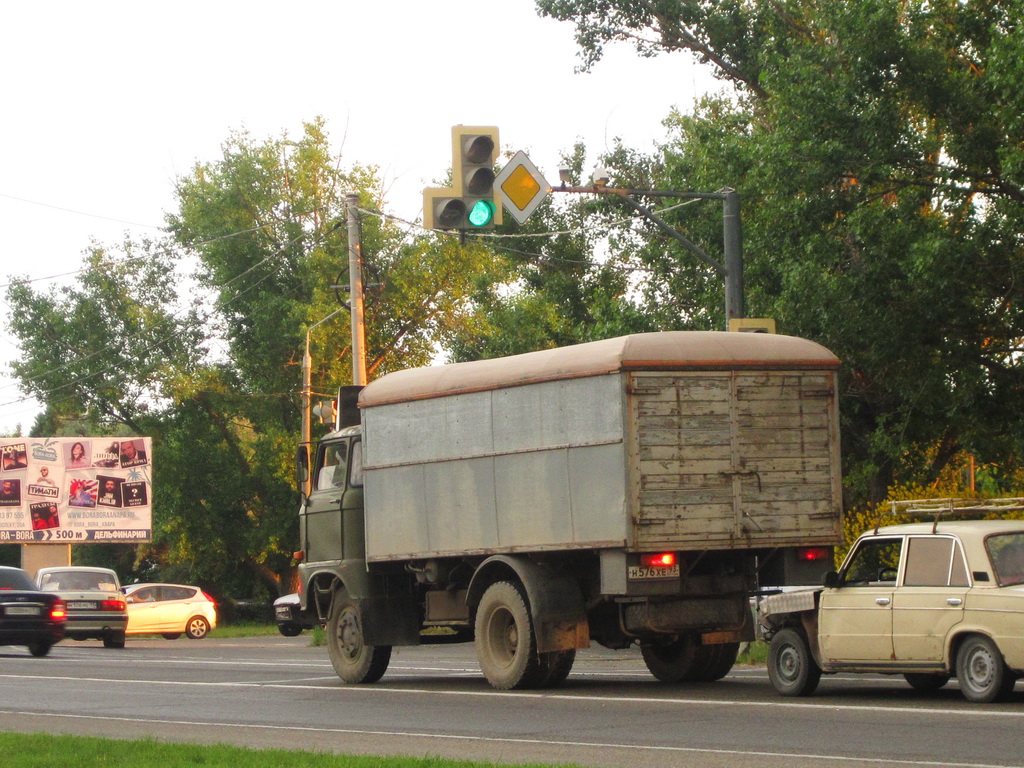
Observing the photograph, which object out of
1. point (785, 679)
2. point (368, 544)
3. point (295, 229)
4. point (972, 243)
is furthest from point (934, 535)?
point (295, 229)

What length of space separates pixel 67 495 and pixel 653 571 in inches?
1575

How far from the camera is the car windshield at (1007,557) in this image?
1224 centimetres

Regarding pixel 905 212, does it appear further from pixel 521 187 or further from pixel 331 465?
pixel 331 465

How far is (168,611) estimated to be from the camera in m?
40.9

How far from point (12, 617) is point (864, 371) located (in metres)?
14.4

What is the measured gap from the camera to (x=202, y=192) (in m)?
51.9

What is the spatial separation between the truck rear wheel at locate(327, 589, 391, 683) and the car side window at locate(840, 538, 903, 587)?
568 cm

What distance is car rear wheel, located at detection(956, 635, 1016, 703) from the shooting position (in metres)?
12.0

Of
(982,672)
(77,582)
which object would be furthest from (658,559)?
(77,582)

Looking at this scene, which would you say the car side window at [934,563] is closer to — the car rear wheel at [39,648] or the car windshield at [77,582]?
the car rear wheel at [39,648]

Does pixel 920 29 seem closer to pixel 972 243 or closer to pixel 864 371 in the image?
pixel 972 243

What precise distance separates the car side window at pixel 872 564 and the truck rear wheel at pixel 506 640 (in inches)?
120

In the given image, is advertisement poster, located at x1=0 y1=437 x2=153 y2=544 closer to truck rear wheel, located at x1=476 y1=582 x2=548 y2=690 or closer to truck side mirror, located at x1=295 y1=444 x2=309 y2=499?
truck side mirror, located at x1=295 y1=444 x2=309 y2=499

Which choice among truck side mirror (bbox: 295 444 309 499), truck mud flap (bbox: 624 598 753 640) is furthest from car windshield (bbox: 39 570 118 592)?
truck mud flap (bbox: 624 598 753 640)
